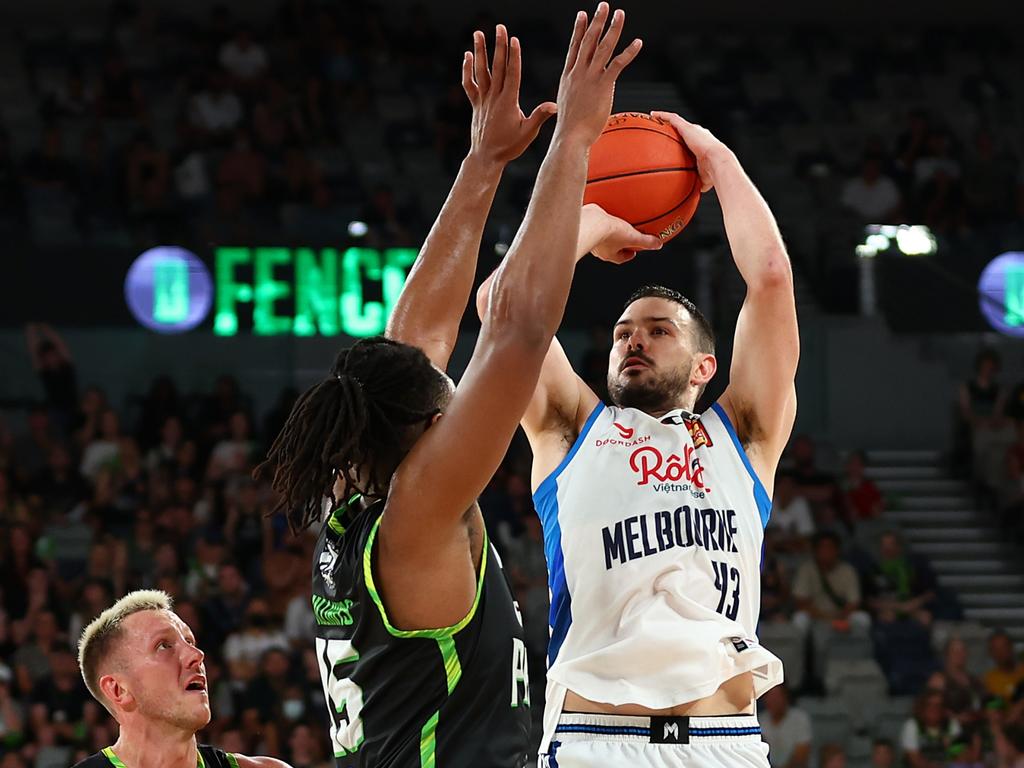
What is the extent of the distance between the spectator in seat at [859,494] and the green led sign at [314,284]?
391 cm

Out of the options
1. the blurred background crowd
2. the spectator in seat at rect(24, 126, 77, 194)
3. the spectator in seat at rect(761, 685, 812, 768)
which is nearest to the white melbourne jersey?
the blurred background crowd

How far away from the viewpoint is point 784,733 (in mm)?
9422

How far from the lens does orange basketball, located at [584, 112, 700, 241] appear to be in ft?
13.1

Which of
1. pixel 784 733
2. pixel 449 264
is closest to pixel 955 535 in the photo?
pixel 784 733

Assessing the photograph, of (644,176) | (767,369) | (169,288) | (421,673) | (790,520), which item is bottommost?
(790,520)

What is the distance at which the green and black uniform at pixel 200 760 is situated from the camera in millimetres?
3818

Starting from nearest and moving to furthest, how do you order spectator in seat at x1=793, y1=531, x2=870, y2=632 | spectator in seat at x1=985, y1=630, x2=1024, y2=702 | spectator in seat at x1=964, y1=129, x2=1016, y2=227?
spectator in seat at x1=985, y1=630, x2=1024, y2=702 < spectator in seat at x1=793, y1=531, x2=870, y2=632 < spectator in seat at x1=964, y1=129, x2=1016, y2=227

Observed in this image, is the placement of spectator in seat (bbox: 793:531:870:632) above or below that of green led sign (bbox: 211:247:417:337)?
below

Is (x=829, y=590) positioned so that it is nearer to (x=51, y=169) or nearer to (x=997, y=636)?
(x=997, y=636)

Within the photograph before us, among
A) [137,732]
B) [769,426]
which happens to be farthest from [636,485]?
[137,732]

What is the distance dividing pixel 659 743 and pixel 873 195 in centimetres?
1092

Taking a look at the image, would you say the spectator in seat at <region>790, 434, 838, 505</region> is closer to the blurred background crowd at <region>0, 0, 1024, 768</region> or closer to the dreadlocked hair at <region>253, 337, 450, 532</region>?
the blurred background crowd at <region>0, 0, 1024, 768</region>

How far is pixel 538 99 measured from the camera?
14.6 m

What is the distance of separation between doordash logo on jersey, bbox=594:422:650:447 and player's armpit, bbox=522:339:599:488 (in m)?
0.13
